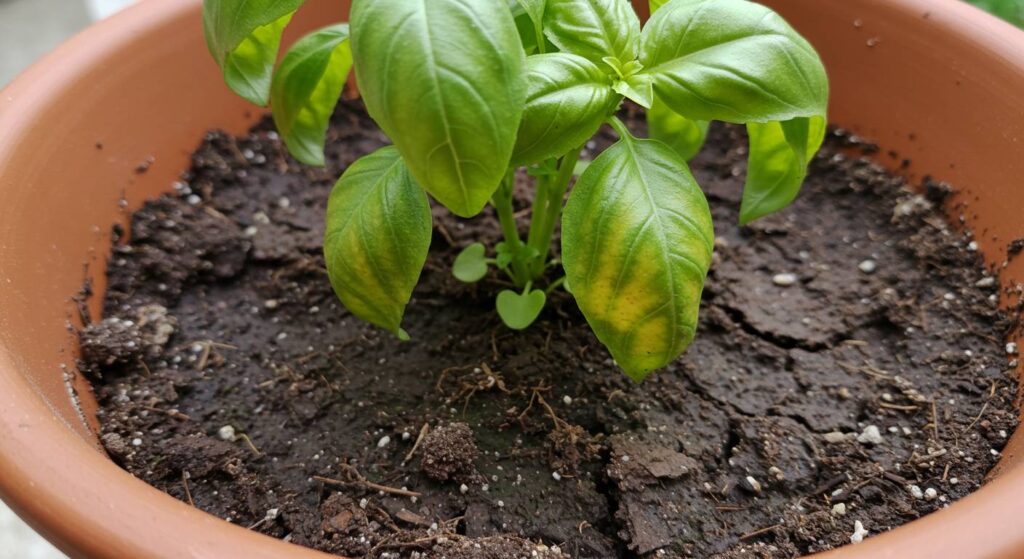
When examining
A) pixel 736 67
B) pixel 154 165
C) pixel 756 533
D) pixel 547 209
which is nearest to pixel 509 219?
pixel 547 209

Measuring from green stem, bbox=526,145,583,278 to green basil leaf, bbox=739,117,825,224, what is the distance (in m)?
0.20

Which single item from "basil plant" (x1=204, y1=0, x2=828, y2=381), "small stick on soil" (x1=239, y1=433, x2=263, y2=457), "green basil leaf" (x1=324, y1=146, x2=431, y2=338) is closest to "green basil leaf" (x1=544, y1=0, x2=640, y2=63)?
"basil plant" (x1=204, y1=0, x2=828, y2=381)

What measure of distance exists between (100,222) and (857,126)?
1122 millimetres

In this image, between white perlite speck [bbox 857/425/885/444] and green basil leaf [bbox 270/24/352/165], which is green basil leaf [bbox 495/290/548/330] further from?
white perlite speck [bbox 857/425/885/444]

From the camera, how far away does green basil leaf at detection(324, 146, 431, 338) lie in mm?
805

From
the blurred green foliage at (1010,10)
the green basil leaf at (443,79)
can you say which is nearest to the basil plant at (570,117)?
the green basil leaf at (443,79)

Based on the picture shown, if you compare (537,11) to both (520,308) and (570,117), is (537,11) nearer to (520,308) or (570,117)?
(570,117)

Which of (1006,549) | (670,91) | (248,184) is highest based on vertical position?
(670,91)

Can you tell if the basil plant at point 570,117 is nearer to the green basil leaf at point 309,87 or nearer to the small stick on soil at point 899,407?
the green basil leaf at point 309,87

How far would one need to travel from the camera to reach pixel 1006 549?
61 cm

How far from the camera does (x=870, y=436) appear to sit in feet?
3.14

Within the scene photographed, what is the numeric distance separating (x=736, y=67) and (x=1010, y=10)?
3.43 ft

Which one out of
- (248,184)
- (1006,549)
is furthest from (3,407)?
(1006,549)

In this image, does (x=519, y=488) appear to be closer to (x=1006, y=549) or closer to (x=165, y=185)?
(x=1006, y=549)
